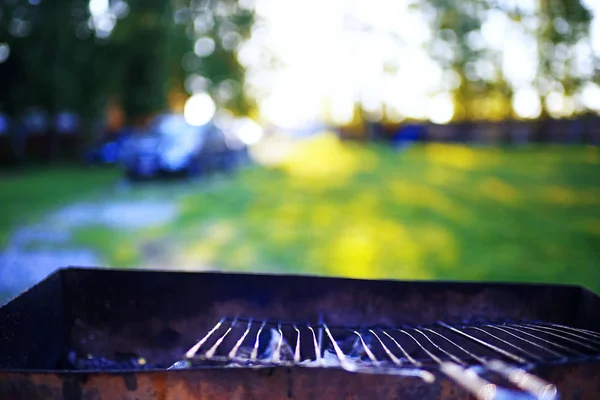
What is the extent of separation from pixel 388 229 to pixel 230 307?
5.95 metres

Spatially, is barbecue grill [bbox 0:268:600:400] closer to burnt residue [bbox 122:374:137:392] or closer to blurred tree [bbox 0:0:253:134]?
burnt residue [bbox 122:374:137:392]

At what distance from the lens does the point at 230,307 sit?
2.85 m

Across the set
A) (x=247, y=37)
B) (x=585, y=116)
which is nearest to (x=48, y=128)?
(x=247, y=37)

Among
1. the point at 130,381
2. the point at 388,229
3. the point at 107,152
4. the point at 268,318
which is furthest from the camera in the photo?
the point at 107,152

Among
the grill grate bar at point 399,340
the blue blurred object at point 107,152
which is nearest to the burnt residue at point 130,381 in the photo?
the grill grate bar at point 399,340

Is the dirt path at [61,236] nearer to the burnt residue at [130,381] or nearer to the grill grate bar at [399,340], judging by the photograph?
the grill grate bar at [399,340]

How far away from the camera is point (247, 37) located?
85.6 feet

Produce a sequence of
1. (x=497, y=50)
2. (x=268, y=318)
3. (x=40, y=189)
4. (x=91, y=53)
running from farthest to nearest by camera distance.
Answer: (x=497, y=50), (x=91, y=53), (x=40, y=189), (x=268, y=318)

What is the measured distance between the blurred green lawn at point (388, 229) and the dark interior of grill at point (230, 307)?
3.15 metres

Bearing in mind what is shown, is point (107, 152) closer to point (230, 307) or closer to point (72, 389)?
point (230, 307)

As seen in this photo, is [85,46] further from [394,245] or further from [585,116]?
[585,116]

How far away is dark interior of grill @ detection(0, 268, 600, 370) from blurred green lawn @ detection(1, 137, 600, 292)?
315 centimetres

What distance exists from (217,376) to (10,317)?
1.15m

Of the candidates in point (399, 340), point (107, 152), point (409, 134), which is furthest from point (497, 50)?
point (399, 340)
